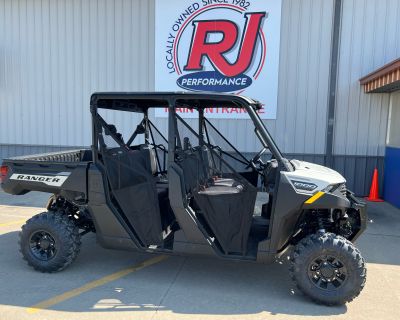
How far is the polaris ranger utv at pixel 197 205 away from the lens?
11.1 ft

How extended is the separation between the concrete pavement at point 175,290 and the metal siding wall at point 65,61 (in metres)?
5.09

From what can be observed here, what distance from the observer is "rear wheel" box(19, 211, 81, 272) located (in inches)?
155

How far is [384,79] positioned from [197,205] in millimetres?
4953

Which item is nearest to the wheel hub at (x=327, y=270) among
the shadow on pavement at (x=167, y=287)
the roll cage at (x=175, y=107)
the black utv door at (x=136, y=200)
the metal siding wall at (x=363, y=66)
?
the shadow on pavement at (x=167, y=287)

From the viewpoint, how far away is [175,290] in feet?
12.1

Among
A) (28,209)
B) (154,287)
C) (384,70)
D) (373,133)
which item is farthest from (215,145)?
(373,133)

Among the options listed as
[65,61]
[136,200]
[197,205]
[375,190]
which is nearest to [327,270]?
[197,205]

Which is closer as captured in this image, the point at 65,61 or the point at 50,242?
the point at 50,242

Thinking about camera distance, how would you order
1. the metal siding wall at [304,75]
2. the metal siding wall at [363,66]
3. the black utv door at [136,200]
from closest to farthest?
the black utv door at [136,200] < the metal siding wall at [363,66] < the metal siding wall at [304,75]

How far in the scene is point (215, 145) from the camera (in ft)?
14.4

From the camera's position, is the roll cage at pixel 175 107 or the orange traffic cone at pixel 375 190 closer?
the roll cage at pixel 175 107

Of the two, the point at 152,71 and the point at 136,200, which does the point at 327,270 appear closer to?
the point at 136,200

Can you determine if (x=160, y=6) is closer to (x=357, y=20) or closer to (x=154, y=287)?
(x=357, y=20)

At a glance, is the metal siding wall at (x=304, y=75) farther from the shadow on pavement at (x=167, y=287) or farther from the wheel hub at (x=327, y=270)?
the wheel hub at (x=327, y=270)
